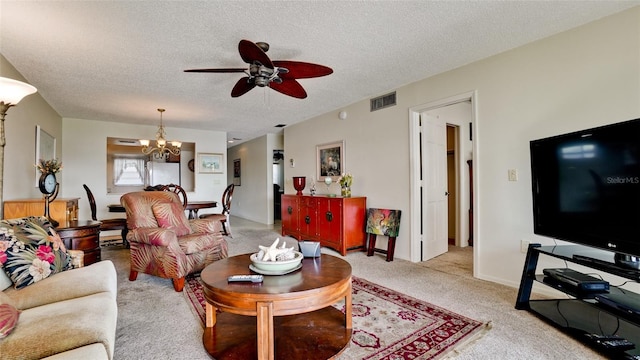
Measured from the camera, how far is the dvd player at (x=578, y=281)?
1898 mm

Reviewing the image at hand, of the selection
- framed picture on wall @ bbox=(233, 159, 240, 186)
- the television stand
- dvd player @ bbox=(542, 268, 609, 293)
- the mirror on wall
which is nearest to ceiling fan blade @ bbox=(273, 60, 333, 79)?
the television stand

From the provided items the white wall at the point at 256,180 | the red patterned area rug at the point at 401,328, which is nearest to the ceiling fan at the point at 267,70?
the red patterned area rug at the point at 401,328

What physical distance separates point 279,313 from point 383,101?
3503 mm

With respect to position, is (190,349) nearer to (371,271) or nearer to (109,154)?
(371,271)

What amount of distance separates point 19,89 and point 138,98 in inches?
92.8

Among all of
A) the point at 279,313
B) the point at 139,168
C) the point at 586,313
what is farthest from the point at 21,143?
the point at 586,313

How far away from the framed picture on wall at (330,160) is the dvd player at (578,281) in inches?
127

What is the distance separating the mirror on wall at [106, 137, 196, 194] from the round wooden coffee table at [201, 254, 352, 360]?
6139 mm

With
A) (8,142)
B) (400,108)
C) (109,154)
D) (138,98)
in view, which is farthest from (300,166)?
(109,154)

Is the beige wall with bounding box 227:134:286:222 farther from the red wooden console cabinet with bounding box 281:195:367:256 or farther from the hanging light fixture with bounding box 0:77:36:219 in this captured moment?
the hanging light fixture with bounding box 0:77:36:219

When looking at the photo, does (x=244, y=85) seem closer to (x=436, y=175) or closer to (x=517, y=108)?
(x=517, y=108)

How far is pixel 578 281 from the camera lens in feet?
6.42

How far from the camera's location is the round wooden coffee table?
4.94 feet

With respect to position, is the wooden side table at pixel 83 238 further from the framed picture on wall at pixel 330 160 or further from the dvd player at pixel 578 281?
the dvd player at pixel 578 281
